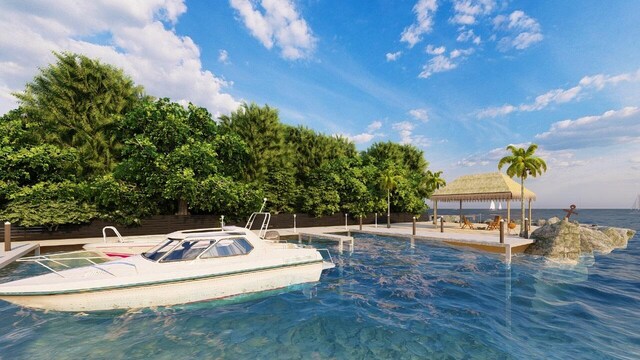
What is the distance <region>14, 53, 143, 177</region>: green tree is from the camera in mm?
22828

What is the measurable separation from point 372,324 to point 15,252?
60.0 ft

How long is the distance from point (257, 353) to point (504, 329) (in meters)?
6.93

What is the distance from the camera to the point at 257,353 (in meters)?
6.65

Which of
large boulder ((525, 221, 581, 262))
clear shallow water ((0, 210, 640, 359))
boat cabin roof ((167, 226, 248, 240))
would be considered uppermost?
boat cabin roof ((167, 226, 248, 240))

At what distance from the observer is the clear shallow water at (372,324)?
6852 millimetres

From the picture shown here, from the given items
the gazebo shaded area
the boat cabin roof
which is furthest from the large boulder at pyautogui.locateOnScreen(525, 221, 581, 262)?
the boat cabin roof

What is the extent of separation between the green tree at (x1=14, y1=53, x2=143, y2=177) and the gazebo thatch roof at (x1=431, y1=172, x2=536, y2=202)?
106ft

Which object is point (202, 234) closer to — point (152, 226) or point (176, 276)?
point (176, 276)

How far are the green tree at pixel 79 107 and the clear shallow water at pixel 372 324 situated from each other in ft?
42.9

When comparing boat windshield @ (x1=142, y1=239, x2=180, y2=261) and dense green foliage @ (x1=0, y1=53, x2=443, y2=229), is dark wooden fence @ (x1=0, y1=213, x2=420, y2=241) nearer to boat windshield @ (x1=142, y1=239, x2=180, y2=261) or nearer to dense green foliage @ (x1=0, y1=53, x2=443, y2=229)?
dense green foliage @ (x1=0, y1=53, x2=443, y2=229)

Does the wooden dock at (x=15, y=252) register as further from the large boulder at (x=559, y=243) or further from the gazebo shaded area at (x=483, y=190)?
the gazebo shaded area at (x=483, y=190)

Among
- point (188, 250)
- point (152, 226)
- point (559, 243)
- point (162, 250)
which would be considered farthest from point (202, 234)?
point (559, 243)

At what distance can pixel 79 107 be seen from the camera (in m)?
23.4

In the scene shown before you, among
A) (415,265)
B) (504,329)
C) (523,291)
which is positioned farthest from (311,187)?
(504,329)
